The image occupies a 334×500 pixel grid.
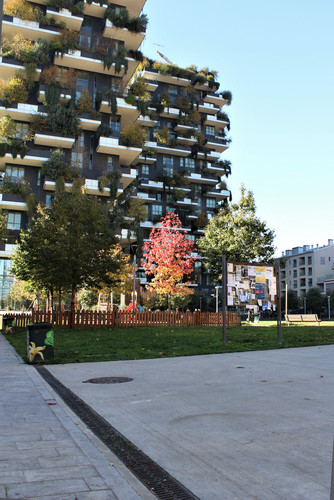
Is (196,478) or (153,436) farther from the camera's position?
(153,436)

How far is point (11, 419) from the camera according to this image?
4797mm

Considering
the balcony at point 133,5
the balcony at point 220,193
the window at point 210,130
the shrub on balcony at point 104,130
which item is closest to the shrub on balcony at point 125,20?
the balcony at point 133,5

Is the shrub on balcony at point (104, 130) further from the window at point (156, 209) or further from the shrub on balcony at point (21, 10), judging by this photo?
the window at point (156, 209)

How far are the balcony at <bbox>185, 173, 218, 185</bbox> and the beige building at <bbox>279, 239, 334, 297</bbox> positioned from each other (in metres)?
31.2

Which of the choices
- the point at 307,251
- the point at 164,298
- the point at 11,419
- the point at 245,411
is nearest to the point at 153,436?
the point at 245,411

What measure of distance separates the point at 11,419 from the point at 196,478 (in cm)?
259

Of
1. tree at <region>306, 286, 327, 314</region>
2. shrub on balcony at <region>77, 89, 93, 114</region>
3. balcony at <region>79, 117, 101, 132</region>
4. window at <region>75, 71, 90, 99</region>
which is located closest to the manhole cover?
balcony at <region>79, 117, 101, 132</region>

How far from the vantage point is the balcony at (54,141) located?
154 ft

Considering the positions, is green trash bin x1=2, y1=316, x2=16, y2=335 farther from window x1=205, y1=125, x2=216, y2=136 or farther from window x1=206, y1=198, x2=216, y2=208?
window x1=205, y1=125, x2=216, y2=136

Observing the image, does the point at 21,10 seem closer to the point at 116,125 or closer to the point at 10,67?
the point at 10,67

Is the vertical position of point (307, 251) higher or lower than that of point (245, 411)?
higher

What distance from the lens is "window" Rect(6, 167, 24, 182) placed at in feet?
158

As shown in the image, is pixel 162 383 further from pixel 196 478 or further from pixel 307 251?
pixel 307 251

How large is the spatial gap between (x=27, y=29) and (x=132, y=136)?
55.8 ft
